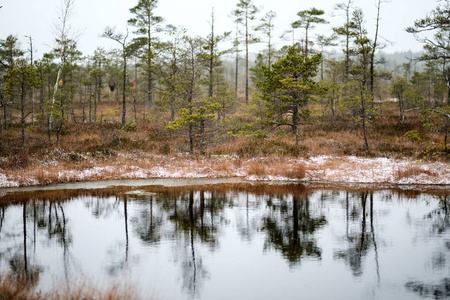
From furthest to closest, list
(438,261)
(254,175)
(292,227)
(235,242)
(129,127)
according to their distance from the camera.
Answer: (129,127)
(254,175)
(292,227)
(235,242)
(438,261)

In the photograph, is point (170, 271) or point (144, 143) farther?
point (144, 143)

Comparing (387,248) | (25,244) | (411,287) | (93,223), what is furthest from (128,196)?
(411,287)

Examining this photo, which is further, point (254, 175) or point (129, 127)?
point (129, 127)

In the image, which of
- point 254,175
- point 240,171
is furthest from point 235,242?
point 240,171

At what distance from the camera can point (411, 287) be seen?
772 centimetres

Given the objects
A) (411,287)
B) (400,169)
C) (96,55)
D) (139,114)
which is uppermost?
(96,55)

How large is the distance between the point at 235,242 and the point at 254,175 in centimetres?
1004

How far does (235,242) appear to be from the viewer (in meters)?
10.9

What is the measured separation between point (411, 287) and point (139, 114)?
43.6 meters

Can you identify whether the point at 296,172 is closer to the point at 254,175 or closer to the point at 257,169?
the point at 257,169

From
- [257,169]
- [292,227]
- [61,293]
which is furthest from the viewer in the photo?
[257,169]

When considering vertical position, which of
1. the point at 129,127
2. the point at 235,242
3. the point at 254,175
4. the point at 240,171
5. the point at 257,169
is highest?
the point at 129,127

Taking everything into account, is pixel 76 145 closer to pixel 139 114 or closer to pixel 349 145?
pixel 349 145

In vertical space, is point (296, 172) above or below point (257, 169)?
below
